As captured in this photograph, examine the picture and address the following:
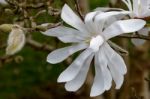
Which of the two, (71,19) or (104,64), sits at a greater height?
(71,19)

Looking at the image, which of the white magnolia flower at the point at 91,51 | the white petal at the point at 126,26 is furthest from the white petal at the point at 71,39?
the white petal at the point at 126,26

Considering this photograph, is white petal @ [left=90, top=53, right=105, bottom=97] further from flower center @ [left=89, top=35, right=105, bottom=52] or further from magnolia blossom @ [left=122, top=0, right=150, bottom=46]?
magnolia blossom @ [left=122, top=0, right=150, bottom=46]

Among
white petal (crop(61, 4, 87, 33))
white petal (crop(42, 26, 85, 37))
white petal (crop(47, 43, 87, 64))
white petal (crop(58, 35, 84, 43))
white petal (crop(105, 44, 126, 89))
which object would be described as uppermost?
white petal (crop(61, 4, 87, 33))

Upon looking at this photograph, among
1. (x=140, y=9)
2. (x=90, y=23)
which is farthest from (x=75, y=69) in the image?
(x=140, y=9)

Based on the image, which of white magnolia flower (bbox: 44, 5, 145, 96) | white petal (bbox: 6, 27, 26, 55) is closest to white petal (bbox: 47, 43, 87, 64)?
white magnolia flower (bbox: 44, 5, 145, 96)

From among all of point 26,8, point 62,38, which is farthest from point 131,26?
point 26,8

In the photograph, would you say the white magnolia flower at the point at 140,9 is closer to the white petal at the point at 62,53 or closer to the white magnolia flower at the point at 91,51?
the white magnolia flower at the point at 91,51

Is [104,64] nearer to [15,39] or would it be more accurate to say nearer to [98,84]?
[98,84]

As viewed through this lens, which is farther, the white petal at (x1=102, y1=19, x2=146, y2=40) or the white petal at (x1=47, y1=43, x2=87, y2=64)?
the white petal at (x1=47, y1=43, x2=87, y2=64)
